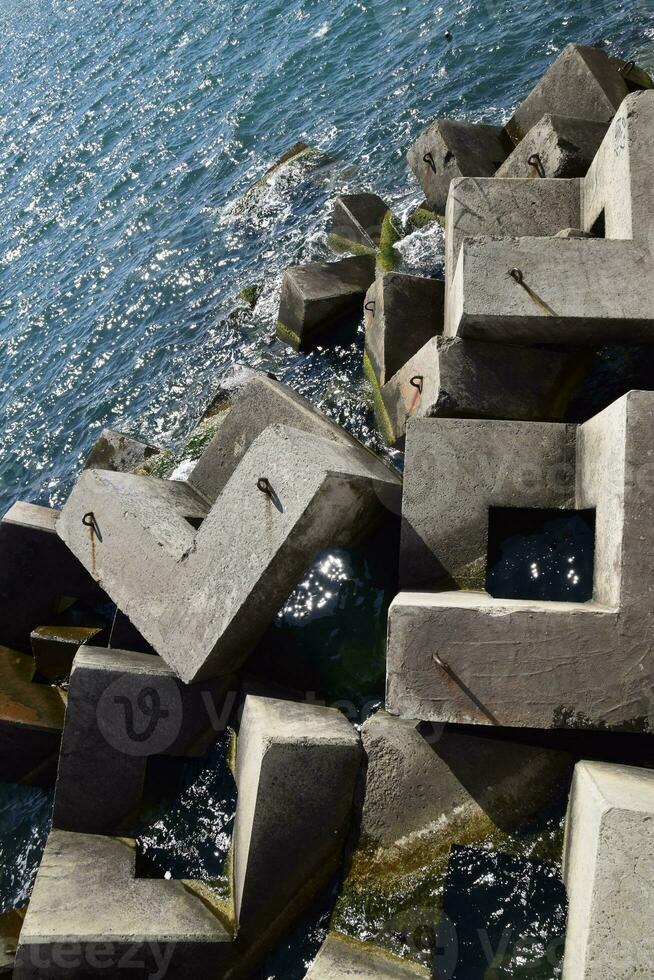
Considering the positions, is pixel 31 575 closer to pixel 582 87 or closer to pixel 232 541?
pixel 232 541

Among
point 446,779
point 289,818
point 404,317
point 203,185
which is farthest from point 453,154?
point 289,818

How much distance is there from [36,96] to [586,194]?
17649 mm

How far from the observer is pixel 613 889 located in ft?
11.4

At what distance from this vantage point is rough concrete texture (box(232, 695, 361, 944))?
14.8 feet

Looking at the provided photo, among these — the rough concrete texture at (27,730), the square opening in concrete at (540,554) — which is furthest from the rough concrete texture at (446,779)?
the rough concrete texture at (27,730)

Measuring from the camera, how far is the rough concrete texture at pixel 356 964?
4.03 m

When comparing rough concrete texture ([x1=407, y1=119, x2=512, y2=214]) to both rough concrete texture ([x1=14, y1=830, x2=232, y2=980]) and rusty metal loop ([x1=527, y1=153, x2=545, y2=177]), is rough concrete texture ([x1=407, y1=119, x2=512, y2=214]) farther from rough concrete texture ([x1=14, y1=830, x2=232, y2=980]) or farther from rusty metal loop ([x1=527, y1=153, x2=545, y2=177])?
rough concrete texture ([x1=14, y1=830, x2=232, y2=980])

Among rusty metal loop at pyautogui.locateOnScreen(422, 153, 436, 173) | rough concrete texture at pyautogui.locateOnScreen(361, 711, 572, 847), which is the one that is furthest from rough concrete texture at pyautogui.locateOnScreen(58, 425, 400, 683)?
rusty metal loop at pyautogui.locateOnScreen(422, 153, 436, 173)

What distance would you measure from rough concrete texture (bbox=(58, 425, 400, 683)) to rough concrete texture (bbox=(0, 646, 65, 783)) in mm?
1332

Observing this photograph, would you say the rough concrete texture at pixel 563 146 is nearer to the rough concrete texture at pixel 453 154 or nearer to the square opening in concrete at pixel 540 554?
the rough concrete texture at pixel 453 154

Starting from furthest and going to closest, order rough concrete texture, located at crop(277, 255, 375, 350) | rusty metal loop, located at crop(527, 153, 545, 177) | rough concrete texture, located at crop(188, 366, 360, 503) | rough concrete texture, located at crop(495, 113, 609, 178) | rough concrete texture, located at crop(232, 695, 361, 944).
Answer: rough concrete texture, located at crop(277, 255, 375, 350)
rusty metal loop, located at crop(527, 153, 545, 177)
rough concrete texture, located at crop(495, 113, 609, 178)
rough concrete texture, located at crop(188, 366, 360, 503)
rough concrete texture, located at crop(232, 695, 361, 944)

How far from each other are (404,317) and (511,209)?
126 centimetres

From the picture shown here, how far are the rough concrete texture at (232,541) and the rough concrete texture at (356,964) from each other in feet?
5.95

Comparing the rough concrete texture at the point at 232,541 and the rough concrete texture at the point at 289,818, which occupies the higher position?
the rough concrete texture at the point at 232,541
